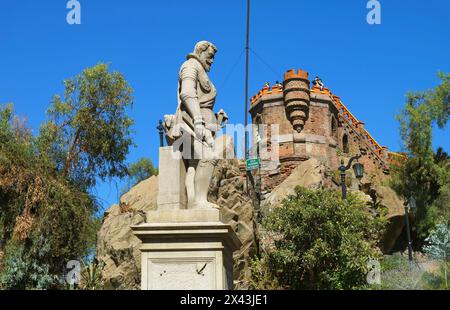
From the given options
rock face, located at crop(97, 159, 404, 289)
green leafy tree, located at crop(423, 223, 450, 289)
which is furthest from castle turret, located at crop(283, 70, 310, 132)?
green leafy tree, located at crop(423, 223, 450, 289)

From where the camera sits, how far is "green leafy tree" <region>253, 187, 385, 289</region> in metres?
22.2

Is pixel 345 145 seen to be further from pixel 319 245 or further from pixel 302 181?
pixel 319 245

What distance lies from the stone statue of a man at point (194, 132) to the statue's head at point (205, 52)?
0.87 feet

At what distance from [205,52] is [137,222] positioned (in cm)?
1752

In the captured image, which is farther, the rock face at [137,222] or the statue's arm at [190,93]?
the rock face at [137,222]

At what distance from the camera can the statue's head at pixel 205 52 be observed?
33.3 feet

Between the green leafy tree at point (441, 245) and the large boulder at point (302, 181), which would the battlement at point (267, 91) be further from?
the green leafy tree at point (441, 245)

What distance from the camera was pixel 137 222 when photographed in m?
26.8

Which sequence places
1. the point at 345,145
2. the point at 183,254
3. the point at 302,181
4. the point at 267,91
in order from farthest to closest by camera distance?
1. the point at 345,145
2. the point at 267,91
3. the point at 302,181
4. the point at 183,254

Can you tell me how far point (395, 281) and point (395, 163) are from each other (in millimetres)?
17045

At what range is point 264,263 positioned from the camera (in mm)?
24031

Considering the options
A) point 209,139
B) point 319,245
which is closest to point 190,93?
point 209,139

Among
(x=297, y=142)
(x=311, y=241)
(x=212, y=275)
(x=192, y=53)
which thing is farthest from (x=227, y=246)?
(x=297, y=142)

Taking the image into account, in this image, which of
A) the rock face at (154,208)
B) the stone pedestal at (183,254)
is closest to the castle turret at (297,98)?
the rock face at (154,208)
